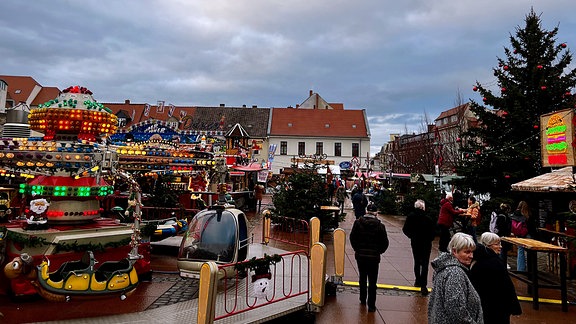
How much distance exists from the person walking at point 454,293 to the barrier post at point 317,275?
7.80 ft

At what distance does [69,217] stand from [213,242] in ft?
9.11

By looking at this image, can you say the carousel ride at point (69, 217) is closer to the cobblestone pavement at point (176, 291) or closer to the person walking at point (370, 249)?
the cobblestone pavement at point (176, 291)

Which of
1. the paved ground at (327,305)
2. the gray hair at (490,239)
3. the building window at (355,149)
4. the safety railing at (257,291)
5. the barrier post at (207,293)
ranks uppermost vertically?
the building window at (355,149)

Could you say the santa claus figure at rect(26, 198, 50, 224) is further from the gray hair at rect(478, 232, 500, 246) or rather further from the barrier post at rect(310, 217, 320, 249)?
the gray hair at rect(478, 232, 500, 246)

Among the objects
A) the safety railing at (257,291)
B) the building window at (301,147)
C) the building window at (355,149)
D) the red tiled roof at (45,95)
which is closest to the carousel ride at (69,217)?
the safety railing at (257,291)

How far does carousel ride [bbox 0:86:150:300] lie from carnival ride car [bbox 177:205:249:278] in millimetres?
900

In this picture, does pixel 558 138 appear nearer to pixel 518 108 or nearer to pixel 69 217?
pixel 518 108

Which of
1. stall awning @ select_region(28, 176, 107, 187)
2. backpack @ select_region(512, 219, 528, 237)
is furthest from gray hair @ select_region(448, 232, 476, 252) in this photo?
backpack @ select_region(512, 219, 528, 237)

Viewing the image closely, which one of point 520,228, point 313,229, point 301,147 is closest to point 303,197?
point 313,229

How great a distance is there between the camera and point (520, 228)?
374 inches

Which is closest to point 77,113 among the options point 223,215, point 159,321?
point 223,215

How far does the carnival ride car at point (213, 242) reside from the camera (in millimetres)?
7141

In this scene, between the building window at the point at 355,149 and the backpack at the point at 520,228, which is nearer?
the backpack at the point at 520,228

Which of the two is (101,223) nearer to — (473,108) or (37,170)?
(37,170)
